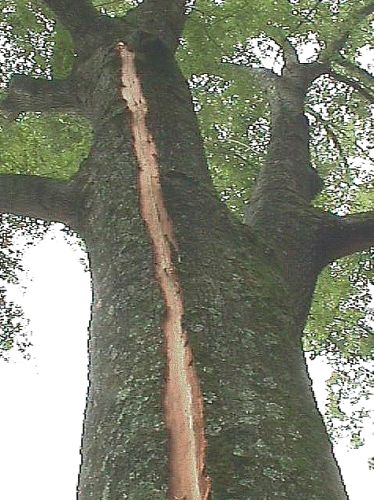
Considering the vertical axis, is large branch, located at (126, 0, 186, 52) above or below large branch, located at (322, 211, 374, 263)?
above

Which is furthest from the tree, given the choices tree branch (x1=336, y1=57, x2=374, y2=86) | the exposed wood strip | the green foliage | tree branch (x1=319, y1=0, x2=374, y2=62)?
tree branch (x1=336, y1=57, x2=374, y2=86)

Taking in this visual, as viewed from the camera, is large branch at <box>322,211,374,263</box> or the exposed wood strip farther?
large branch at <box>322,211,374,263</box>

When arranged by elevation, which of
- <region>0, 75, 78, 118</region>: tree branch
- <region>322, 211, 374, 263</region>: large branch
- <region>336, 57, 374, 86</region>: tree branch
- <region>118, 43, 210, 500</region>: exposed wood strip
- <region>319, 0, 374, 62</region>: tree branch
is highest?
<region>336, 57, 374, 86</region>: tree branch

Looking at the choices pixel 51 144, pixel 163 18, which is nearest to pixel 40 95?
pixel 163 18

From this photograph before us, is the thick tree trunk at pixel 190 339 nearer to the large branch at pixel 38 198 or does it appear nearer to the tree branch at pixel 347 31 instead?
the large branch at pixel 38 198

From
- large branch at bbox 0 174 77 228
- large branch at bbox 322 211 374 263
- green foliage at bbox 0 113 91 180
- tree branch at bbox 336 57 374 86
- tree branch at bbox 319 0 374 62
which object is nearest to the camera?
large branch at bbox 0 174 77 228

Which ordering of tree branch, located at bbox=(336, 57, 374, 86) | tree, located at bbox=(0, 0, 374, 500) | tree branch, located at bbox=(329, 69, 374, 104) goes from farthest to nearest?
tree branch, located at bbox=(336, 57, 374, 86) < tree branch, located at bbox=(329, 69, 374, 104) < tree, located at bbox=(0, 0, 374, 500)

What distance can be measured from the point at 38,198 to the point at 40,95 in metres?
1.22

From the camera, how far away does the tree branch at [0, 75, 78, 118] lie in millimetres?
4398

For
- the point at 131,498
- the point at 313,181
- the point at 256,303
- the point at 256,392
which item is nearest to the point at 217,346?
the point at 256,392

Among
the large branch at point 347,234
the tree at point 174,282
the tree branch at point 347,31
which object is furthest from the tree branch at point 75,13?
the tree branch at point 347,31

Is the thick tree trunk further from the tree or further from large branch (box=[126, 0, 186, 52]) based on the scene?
large branch (box=[126, 0, 186, 52])

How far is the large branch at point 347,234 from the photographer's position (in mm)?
3605

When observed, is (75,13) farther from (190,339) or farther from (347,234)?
(190,339)
